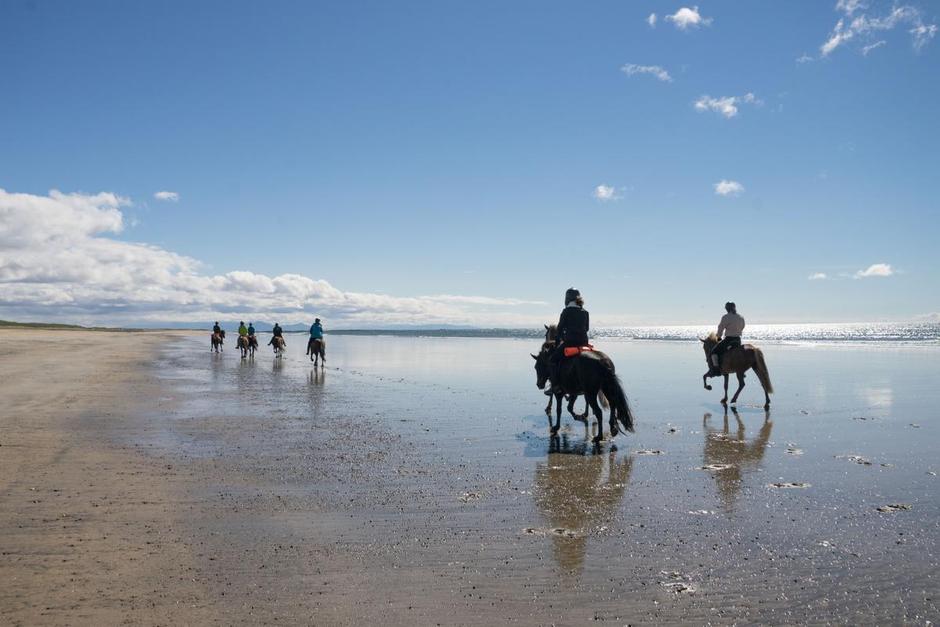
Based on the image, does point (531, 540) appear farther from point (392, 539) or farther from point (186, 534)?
point (186, 534)

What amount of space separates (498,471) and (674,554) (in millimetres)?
3383

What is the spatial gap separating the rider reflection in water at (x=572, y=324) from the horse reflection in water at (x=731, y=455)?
2881 mm

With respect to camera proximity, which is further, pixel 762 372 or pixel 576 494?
pixel 762 372

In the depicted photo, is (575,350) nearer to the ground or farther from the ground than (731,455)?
farther from the ground

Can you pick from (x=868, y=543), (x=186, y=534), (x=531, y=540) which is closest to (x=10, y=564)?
(x=186, y=534)

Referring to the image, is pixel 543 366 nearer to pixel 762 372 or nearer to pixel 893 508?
pixel 762 372

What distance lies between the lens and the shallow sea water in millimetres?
4500

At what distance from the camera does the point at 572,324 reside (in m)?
11.4

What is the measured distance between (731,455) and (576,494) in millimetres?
3584

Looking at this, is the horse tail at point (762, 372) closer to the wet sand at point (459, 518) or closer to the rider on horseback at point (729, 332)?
the rider on horseback at point (729, 332)

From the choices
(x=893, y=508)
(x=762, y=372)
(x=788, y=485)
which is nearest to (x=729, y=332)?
(x=762, y=372)

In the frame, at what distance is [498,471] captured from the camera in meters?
→ 8.45

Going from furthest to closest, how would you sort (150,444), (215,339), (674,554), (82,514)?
(215,339) → (150,444) → (82,514) → (674,554)

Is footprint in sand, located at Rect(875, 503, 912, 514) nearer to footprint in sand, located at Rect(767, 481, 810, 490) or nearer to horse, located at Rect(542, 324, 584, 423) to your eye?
footprint in sand, located at Rect(767, 481, 810, 490)
